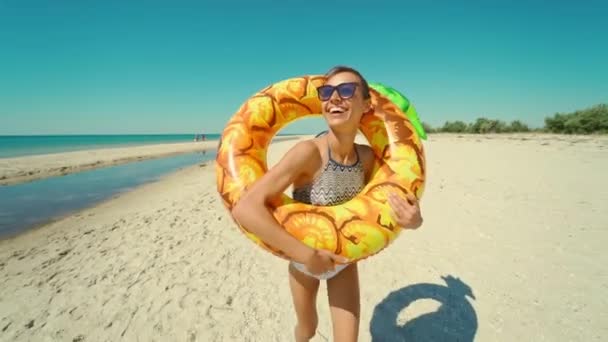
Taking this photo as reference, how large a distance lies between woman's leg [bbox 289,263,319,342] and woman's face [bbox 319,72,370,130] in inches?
36.1

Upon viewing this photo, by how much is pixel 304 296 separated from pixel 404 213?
2.67 ft

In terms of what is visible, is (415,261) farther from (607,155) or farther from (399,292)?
(607,155)

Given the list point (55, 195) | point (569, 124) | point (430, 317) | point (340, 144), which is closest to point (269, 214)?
point (340, 144)

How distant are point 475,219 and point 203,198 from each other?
6.45 m

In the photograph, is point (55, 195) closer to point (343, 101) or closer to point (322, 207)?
point (322, 207)

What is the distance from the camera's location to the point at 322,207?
1.52m

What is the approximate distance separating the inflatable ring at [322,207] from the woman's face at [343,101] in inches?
15.3

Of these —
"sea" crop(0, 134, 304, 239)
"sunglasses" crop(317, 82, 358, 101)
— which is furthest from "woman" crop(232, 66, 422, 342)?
"sea" crop(0, 134, 304, 239)

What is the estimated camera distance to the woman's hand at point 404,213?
1461 millimetres

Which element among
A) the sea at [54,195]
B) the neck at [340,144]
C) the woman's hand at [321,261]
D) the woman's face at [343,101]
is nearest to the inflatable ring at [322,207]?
the woman's hand at [321,261]

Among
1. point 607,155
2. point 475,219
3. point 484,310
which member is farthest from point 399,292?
point 607,155

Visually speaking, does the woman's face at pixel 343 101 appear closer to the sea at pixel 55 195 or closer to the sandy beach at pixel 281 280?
the sandy beach at pixel 281 280

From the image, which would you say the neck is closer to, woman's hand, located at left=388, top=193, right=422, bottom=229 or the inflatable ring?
the inflatable ring

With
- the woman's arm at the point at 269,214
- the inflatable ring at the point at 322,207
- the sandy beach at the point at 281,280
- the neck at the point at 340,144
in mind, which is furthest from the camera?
the sandy beach at the point at 281,280
